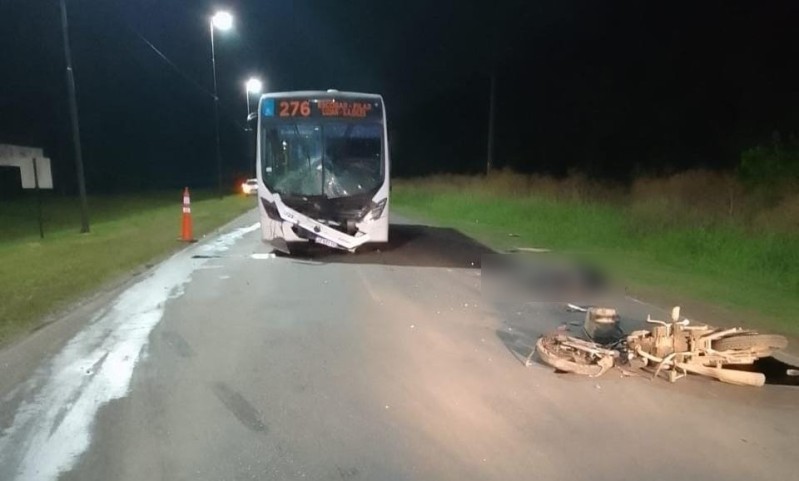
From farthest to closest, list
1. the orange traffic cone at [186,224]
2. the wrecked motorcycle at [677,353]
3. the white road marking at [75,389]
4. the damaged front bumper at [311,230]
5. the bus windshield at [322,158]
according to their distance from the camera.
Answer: the orange traffic cone at [186,224]
the bus windshield at [322,158]
the damaged front bumper at [311,230]
the wrecked motorcycle at [677,353]
the white road marking at [75,389]

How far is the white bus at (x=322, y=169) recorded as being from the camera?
17312mm

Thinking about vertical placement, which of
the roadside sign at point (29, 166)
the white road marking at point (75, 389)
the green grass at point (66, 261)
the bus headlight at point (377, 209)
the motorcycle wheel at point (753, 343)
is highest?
the roadside sign at point (29, 166)

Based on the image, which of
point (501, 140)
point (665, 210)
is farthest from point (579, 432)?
point (501, 140)

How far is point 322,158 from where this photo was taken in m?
17.5

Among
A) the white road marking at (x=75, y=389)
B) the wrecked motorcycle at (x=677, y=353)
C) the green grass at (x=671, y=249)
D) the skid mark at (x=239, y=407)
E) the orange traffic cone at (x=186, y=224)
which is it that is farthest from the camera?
the orange traffic cone at (x=186, y=224)

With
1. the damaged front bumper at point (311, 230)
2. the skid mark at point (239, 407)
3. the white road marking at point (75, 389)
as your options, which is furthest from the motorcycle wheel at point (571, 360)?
the damaged front bumper at point (311, 230)

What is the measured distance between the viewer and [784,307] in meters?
11.0

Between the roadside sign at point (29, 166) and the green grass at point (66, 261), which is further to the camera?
the roadside sign at point (29, 166)

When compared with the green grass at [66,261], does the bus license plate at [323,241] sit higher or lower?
higher

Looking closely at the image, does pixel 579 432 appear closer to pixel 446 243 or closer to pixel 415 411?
pixel 415 411

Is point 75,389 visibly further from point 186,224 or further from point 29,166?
point 29,166

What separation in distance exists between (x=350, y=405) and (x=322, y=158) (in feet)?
38.1

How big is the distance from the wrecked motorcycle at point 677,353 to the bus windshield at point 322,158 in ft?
34.5

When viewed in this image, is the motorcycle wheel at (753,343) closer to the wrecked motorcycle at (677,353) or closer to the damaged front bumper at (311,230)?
the wrecked motorcycle at (677,353)
